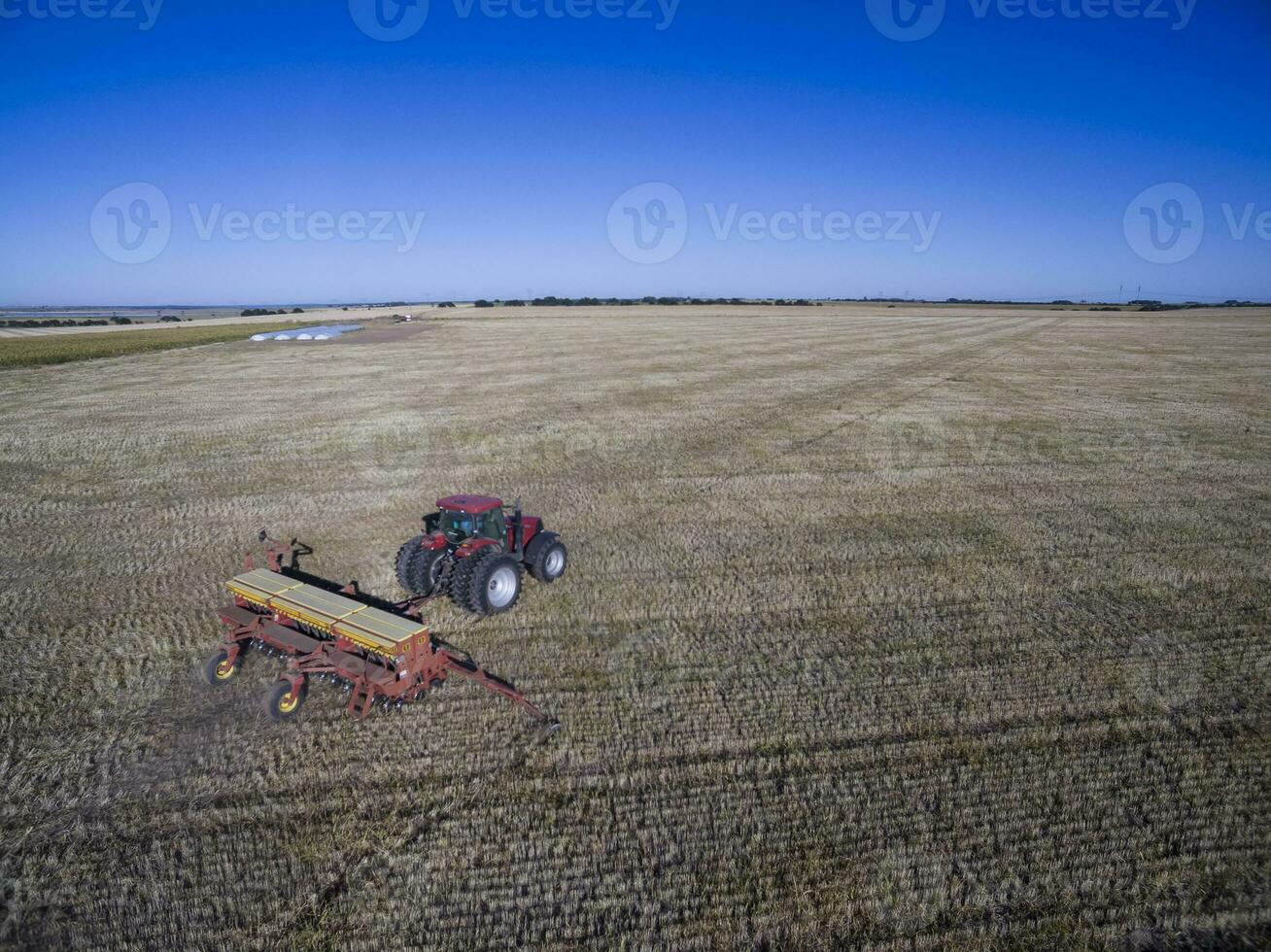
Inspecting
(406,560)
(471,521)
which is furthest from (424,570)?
(471,521)

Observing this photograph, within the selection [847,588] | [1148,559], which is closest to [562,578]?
[847,588]

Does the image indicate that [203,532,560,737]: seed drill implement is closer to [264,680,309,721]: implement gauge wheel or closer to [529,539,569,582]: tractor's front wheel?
[264,680,309,721]: implement gauge wheel

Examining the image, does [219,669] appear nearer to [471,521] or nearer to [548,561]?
[471,521]

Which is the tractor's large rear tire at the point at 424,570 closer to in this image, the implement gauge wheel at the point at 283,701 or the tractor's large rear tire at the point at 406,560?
the tractor's large rear tire at the point at 406,560

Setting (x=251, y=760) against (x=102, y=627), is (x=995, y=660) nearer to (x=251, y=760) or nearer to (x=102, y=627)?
(x=251, y=760)

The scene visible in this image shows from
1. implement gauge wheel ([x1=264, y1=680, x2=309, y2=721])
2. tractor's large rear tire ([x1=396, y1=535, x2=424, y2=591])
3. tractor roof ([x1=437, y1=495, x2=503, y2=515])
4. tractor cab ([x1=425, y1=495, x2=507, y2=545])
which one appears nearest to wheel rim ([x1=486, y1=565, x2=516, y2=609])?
tractor cab ([x1=425, y1=495, x2=507, y2=545])

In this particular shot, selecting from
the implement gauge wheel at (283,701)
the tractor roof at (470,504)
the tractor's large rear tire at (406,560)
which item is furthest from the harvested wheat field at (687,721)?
the tractor roof at (470,504)

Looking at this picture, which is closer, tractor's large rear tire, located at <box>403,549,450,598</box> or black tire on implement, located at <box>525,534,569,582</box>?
tractor's large rear tire, located at <box>403,549,450,598</box>

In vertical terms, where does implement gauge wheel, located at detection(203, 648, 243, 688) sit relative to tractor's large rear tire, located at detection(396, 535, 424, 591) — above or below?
below
